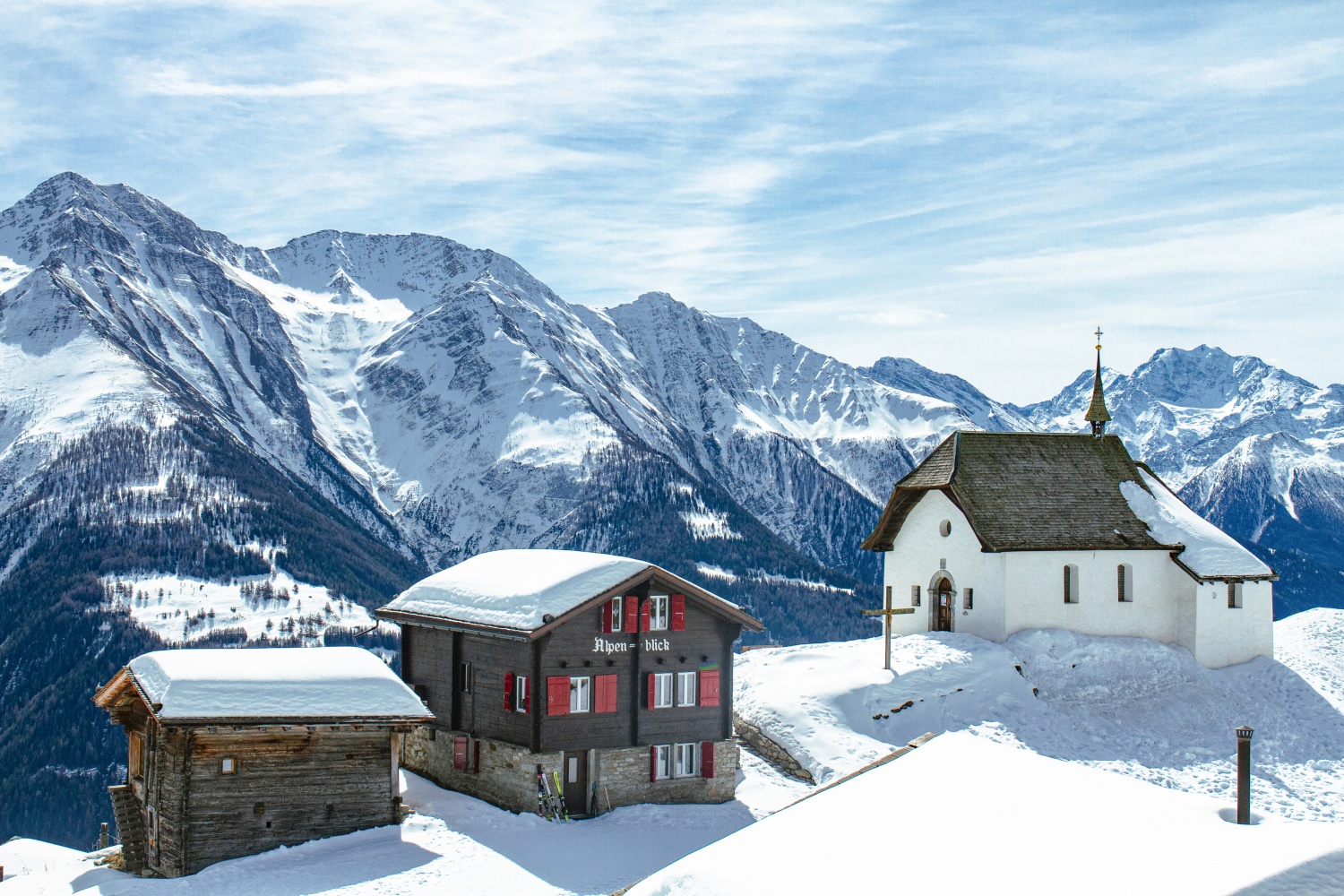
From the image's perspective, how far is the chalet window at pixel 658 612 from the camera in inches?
1849

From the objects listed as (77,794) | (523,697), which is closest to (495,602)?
(523,697)

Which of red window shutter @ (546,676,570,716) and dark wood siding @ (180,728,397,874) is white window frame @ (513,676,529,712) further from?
dark wood siding @ (180,728,397,874)

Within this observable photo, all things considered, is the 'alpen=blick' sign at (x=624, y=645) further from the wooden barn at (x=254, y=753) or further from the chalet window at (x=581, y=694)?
the wooden barn at (x=254, y=753)

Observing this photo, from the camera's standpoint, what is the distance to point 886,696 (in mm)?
50656

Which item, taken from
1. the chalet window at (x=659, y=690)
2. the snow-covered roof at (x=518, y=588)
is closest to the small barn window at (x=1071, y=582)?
the chalet window at (x=659, y=690)

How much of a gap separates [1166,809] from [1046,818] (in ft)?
4.92

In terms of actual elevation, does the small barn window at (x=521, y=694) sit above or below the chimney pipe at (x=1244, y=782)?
below

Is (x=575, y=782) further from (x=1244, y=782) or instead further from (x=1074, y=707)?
(x=1244, y=782)

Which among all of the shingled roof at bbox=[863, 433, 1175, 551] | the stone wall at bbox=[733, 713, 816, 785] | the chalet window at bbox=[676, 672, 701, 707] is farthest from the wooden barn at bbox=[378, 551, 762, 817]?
the shingled roof at bbox=[863, 433, 1175, 551]

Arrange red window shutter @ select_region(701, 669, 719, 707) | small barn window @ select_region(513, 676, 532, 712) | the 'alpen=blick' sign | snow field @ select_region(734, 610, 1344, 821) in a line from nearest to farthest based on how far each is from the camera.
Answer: small barn window @ select_region(513, 676, 532, 712), the 'alpen=blick' sign, red window shutter @ select_region(701, 669, 719, 707), snow field @ select_region(734, 610, 1344, 821)

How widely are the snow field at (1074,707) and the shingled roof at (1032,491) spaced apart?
4.31m

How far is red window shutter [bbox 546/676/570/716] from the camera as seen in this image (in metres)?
44.2

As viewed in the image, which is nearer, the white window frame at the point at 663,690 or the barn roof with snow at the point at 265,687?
the barn roof with snow at the point at 265,687

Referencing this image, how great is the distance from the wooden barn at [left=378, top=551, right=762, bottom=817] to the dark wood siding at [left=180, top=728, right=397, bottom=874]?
214 inches
